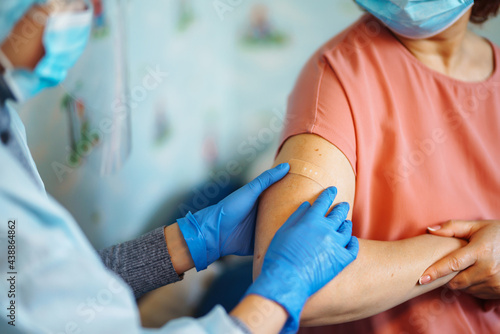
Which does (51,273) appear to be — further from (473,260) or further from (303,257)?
(473,260)

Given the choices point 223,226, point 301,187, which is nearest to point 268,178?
point 301,187

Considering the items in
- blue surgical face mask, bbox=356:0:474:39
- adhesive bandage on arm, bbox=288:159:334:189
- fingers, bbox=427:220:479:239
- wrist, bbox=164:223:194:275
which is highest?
blue surgical face mask, bbox=356:0:474:39

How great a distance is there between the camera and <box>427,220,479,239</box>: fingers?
104 centimetres

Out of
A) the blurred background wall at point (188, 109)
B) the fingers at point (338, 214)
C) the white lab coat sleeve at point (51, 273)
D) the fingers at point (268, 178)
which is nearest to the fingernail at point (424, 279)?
the fingers at point (338, 214)

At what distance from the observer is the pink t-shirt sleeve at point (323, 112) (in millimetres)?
1015

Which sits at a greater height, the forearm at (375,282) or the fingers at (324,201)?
the fingers at (324,201)

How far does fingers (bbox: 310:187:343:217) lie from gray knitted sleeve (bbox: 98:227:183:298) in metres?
0.42

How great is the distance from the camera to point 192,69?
1646 mm

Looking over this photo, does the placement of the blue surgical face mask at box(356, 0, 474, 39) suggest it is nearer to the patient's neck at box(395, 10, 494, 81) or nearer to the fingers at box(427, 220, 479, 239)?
the patient's neck at box(395, 10, 494, 81)

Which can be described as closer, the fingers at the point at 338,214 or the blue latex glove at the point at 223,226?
the fingers at the point at 338,214

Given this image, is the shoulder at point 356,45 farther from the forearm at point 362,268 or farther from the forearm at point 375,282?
the forearm at point 375,282

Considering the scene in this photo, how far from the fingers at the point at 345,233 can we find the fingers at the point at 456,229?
24 cm

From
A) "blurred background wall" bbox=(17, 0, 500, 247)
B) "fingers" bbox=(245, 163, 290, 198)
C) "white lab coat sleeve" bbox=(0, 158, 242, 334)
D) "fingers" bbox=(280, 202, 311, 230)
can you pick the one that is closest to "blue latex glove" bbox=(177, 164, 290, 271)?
"fingers" bbox=(245, 163, 290, 198)

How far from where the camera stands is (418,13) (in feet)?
3.45
